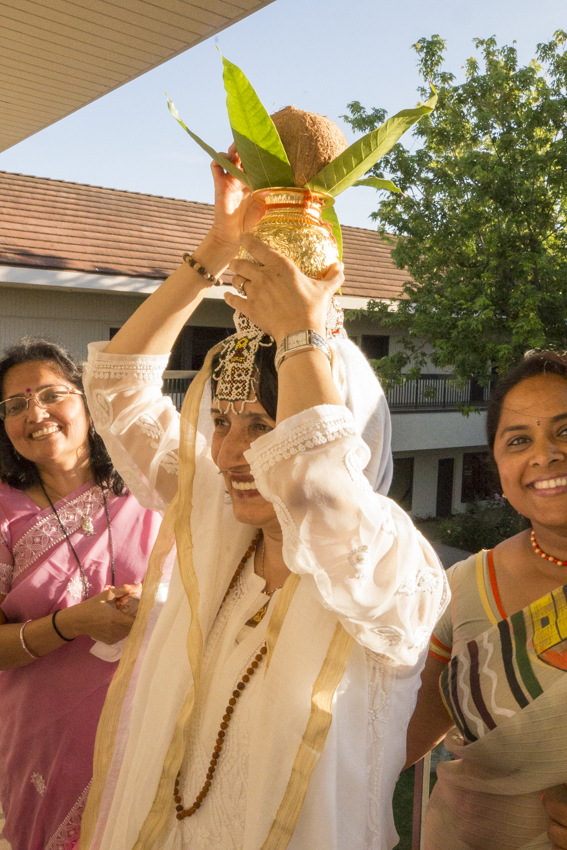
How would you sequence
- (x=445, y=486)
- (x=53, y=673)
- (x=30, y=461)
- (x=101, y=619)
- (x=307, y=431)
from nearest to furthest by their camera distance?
(x=307, y=431)
(x=101, y=619)
(x=53, y=673)
(x=30, y=461)
(x=445, y=486)

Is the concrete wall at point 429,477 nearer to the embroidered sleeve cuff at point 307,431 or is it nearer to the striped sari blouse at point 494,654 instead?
the striped sari blouse at point 494,654

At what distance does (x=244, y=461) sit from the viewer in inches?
55.6

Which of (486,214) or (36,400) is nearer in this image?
(36,400)

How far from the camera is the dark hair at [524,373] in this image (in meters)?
1.60

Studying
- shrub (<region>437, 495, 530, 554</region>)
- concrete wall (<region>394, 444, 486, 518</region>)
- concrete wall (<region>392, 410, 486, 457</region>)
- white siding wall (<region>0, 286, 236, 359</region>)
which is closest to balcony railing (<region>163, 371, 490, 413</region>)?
concrete wall (<region>392, 410, 486, 457</region>)

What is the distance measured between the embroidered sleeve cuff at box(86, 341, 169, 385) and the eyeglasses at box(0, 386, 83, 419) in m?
0.75

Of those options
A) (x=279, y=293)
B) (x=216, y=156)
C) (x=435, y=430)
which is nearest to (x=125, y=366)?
(x=216, y=156)

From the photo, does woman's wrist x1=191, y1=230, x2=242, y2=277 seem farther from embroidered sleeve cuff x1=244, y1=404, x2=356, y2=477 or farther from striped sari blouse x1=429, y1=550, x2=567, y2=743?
striped sari blouse x1=429, y1=550, x2=567, y2=743

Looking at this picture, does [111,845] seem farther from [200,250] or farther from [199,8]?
[199,8]

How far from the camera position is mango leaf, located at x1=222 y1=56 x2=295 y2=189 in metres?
1.26

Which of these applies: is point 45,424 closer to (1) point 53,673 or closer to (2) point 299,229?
(1) point 53,673

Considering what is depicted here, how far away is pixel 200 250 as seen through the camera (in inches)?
65.6

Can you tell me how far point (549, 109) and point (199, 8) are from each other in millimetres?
7630

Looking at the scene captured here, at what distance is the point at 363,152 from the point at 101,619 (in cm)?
146
